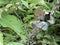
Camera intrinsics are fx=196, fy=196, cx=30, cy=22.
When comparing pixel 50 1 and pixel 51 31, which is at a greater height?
pixel 50 1

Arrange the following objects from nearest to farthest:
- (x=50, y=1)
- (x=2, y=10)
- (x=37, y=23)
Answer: (x=2, y=10) → (x=37, y=23) → (x=50, y=1)

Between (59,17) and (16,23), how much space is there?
1.29 meters

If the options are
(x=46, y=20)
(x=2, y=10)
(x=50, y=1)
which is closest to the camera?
(x=2, y=10)

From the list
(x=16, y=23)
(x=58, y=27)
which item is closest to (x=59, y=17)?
(x=58, y=27)

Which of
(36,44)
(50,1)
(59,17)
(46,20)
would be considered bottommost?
(36,44)

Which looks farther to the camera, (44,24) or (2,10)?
(44,24)

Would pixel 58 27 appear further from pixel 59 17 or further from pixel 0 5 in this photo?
pixel 0 5

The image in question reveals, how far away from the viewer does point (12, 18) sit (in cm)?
128

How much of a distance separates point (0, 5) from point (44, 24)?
2.91 ft

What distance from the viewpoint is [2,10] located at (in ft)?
3.99

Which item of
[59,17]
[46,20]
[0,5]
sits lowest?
[0,5]

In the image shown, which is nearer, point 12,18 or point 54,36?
point 12,18

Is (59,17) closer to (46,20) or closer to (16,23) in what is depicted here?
(46,20)

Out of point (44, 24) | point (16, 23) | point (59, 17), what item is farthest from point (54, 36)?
point (16, 23)
